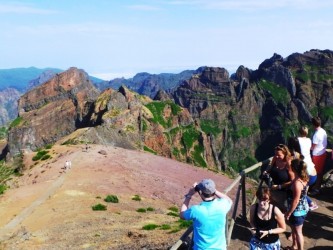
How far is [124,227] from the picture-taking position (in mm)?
24484

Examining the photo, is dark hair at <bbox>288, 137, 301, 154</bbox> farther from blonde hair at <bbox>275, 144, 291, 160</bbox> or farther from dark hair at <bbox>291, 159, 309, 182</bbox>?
dark hair at <bbox>291, 159, 309, 182</bbox>

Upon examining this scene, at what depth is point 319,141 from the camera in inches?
613

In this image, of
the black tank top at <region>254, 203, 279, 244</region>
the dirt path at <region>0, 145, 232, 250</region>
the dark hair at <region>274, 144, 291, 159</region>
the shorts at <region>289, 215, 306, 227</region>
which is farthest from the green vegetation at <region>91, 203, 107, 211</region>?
the black tank top at <region>254, 203, 279, 244</region>

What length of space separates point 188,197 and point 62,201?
2371 centimetres

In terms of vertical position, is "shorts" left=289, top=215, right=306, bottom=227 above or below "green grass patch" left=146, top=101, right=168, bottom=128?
above

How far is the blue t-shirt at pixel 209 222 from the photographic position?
9.05m

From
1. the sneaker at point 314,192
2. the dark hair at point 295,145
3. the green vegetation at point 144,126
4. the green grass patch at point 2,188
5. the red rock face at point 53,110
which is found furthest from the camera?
the red rock face at point 53,110

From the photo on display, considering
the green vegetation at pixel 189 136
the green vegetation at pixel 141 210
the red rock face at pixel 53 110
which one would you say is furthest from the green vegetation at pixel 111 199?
the green vegetation at pixel 189 136

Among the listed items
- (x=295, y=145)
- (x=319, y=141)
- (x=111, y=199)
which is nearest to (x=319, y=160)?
(x=319, y=141)

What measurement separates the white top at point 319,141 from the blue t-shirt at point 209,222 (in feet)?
24.2

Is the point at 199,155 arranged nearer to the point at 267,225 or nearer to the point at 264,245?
the point at 264,245

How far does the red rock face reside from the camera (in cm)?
14275

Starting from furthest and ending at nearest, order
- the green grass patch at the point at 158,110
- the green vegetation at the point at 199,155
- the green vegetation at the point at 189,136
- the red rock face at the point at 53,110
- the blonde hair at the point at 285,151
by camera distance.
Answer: the green vegetation at the point at 189,136
the green vegetation at the point at 199,155
the red rock face at the point at 53,110
the green grass patch at the point at 158,110
the blonde hair at the point at 285,151

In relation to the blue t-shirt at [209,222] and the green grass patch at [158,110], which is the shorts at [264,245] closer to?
the blue t-shirt at [209,222]
